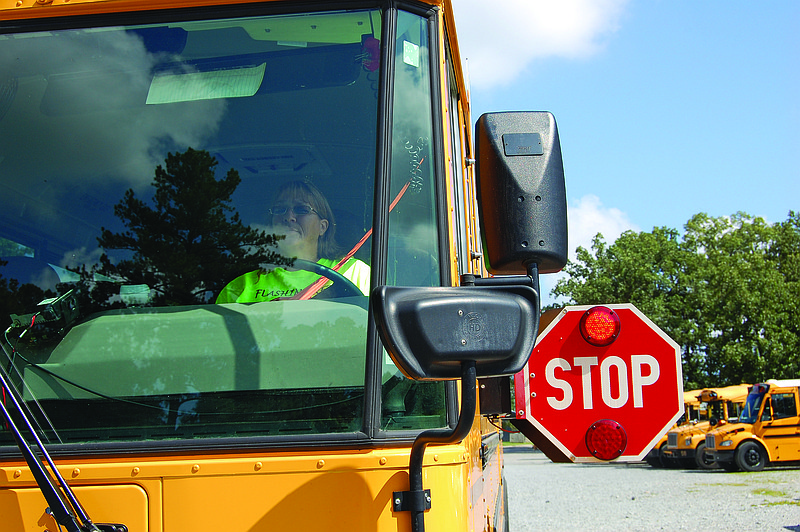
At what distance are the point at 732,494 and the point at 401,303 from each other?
1455 centimetres

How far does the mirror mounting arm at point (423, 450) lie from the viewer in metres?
1.26

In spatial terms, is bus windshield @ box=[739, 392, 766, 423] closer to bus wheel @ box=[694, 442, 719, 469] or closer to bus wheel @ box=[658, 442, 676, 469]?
bus wheel @ box=[694, 442, 719, 469]

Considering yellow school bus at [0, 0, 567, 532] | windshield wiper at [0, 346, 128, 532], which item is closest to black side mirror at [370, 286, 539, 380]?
yellow school bus at [0, 0, 567, 532]

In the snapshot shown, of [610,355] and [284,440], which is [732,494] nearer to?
[610,355]

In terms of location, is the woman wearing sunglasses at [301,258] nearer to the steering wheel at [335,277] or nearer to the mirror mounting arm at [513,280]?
the steering wheel at [335,277]

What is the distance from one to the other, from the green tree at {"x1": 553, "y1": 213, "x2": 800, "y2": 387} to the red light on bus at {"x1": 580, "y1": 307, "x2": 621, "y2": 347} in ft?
94.7

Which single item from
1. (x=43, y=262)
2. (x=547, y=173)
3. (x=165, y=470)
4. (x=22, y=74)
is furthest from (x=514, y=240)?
(x=22, y=74)

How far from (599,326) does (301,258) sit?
1.14 m

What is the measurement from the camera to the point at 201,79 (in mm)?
1912

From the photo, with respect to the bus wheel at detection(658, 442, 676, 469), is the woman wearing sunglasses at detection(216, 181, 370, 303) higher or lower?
higher

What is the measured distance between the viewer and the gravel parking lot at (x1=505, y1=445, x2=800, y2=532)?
10141 mm

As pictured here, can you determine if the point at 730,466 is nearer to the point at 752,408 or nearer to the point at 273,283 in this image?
the point at 752,408

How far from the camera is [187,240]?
5.82 ft

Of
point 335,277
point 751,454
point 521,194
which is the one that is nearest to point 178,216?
point 335,277
